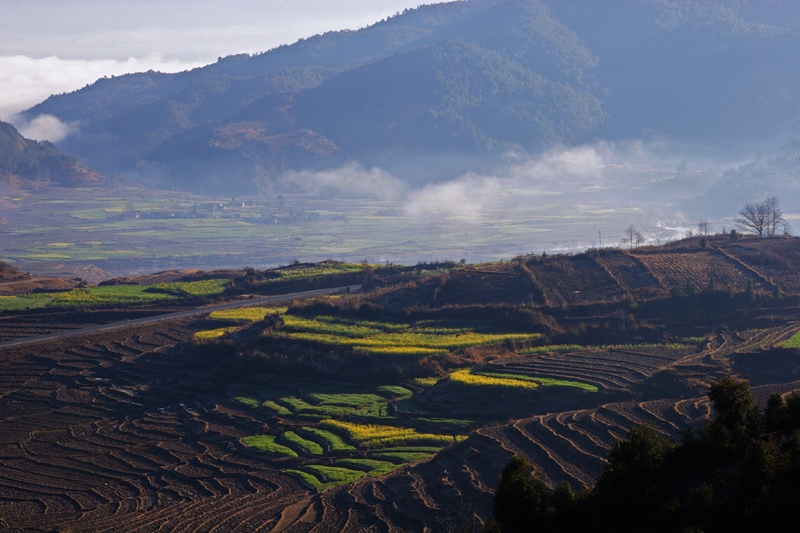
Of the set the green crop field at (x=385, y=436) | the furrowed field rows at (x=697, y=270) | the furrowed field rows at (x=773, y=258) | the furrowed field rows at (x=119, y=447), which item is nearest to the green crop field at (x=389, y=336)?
the furrowed field rows at (x=119, y=447)

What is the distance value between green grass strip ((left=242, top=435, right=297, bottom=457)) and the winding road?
2086 cm

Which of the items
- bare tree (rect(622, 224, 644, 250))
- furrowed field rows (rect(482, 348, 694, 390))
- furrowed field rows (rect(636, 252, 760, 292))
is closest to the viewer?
Result: furrowed field rows (rect(482, 348, 694, 390))

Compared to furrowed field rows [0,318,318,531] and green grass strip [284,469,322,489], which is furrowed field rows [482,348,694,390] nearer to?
green grass strip [284,469,322,489]

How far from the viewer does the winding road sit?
53.6 metres

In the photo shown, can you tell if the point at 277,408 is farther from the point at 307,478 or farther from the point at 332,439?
the point at 307,478

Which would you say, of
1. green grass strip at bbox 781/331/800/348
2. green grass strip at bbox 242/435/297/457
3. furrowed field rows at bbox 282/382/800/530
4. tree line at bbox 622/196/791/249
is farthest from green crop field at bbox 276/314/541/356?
tree line at bbox 622/196/791/249

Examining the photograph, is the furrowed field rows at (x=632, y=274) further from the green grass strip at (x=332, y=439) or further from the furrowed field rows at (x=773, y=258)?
the green grass strip at (x=332, y=439)

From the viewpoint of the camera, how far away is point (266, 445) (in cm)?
3534

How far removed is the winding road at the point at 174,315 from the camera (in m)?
53.6

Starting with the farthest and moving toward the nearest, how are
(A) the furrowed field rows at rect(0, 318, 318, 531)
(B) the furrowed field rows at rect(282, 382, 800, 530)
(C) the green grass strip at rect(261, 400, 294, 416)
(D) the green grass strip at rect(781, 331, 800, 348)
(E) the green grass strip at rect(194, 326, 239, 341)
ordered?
(E) the green grass strip at rect(194, 326, 239, 341)
(D) the green grass strip at rect(781, 331, 800, 348)
(C) the green grass strip at rect(261, 400, 294, 416)
(A) the furrowed field rows at rect(0, 318, 318, 531)
(B) the furrowed field rows at rect(282, 382, 800, 530)

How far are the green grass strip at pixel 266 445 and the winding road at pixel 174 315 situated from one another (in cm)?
2086

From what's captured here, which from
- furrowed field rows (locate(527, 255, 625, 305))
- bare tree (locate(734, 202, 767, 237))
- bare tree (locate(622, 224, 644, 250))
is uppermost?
bare tree (locate(734, 202, 767, 237))

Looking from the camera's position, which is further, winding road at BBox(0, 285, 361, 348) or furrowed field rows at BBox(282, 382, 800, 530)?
winding road at BBox(0, 285, 361, 348)

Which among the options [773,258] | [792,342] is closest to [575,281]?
[773,258]
